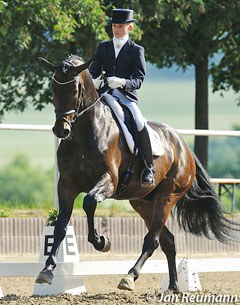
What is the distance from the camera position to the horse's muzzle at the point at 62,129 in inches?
301

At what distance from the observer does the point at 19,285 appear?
10.5m

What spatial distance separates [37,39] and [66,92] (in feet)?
28.8

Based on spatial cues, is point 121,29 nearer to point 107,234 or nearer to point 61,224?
point 61,224

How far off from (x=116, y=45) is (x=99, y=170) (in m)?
1.26

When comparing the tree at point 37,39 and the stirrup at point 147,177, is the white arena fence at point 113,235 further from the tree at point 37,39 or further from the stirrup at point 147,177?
the stirrup at point 147,177

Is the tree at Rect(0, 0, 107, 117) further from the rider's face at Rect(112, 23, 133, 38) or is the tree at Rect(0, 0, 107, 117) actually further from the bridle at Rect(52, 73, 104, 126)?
the bridle at Rect(52, 73, 104, 126)

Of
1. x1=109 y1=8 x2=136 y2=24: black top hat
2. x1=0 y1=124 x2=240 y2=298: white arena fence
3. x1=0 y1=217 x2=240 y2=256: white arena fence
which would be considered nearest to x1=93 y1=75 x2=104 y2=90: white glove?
x1=109 y1=8 x2=136 y2=24: black top hat

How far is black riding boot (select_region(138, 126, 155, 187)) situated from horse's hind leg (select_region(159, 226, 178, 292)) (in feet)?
2.71

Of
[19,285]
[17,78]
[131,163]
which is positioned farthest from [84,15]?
[131,163]

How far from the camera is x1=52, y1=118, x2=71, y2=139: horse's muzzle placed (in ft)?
25.1

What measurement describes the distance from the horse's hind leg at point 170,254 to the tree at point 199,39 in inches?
280

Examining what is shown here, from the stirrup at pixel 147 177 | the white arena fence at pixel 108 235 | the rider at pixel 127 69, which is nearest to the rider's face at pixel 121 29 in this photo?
the rider at pixel 127 69

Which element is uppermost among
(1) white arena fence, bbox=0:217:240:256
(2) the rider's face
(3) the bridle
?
(2) the rider's face

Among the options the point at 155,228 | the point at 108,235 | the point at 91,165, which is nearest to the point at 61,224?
the point at 91,165
